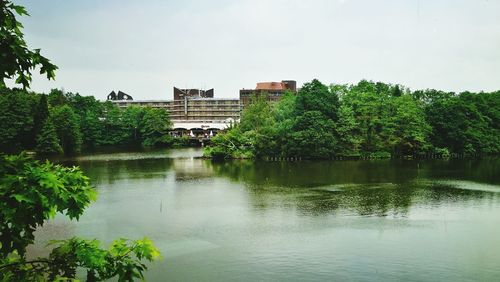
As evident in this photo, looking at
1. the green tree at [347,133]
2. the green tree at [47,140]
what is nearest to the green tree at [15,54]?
the green tree at [347,133]

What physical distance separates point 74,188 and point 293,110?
63612 mm

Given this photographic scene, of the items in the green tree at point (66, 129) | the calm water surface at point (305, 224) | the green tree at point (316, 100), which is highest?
the green tree at point (316, 100)

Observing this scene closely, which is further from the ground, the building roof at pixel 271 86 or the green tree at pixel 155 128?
the building roof at pixel 271 86

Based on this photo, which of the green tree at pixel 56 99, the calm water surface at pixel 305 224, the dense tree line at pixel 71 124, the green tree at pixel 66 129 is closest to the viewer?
the calm water surface at pixel 305 224

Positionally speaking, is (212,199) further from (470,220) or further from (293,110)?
(293,110)

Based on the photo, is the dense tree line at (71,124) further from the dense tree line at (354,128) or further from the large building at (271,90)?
the large building at (271,90)

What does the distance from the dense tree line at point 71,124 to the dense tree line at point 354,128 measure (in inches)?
1055

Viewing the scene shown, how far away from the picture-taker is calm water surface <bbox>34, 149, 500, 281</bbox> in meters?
20.0

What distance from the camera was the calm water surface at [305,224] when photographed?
20031mm

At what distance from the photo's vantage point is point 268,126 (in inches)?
2744

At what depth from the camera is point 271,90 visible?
450 ft

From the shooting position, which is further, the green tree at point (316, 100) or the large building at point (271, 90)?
the large building at point (271, 90)

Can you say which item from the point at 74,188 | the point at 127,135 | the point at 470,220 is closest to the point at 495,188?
the point at 470,220

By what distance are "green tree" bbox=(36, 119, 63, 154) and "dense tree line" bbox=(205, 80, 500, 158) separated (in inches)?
994
